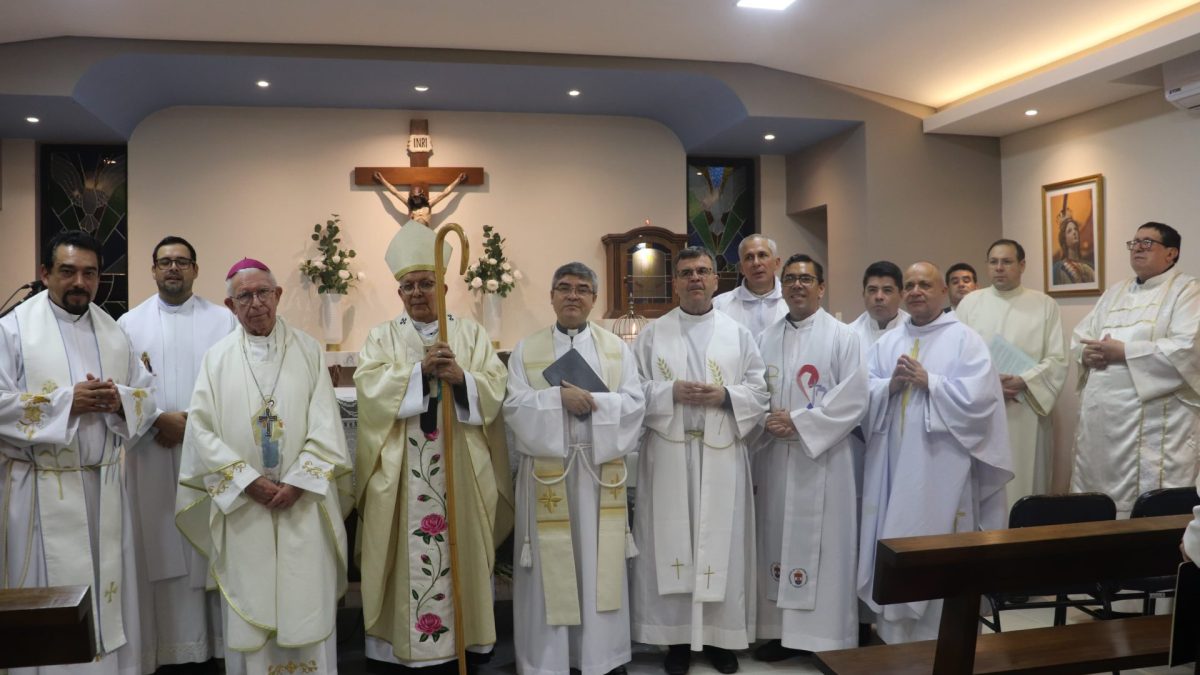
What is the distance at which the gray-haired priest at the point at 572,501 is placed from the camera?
3930 mm

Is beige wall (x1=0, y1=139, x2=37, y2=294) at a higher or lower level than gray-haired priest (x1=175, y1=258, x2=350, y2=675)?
higher

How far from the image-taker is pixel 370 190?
29.1ft

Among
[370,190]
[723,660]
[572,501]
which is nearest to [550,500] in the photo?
[572,501]

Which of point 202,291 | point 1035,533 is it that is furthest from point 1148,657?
point 202,291

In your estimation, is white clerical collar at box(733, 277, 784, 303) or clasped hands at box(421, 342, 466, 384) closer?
clasped hands at box(421, 342, 466, 384)

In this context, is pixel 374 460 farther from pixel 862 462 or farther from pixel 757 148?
pixel 757 148

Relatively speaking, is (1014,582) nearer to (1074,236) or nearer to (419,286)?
(419,286)

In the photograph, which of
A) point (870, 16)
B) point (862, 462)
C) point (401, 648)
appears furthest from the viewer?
point (870, 16)

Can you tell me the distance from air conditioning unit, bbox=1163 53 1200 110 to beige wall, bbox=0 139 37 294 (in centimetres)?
942

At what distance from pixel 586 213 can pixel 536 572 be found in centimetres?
572

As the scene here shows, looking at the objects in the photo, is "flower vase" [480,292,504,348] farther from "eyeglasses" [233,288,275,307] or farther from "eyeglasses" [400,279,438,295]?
"eyeglasses" [233,288,275,307]

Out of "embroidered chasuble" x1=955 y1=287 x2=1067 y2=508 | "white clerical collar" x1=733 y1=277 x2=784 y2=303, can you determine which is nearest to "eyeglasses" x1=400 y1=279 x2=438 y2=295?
"white clerical collar" x1=733 y1=277 x2=784 y2=303

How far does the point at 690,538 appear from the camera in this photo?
4117 millimetres

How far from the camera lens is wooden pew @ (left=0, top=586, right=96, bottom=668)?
2176 mm
